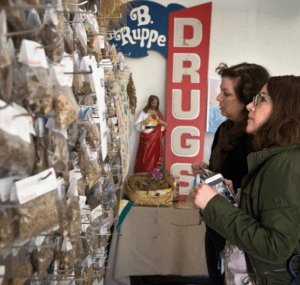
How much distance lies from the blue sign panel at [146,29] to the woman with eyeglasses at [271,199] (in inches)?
121

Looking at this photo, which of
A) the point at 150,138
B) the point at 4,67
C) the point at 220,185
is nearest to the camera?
the point at 4,67

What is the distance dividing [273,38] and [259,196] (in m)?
3.84

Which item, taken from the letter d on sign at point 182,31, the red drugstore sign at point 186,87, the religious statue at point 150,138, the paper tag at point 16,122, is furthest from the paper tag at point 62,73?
the letter d on sign at point 182,31

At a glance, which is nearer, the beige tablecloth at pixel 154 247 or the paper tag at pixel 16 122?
the paper tag at pixel 16 122

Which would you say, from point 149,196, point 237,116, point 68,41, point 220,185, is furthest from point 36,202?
point 149,196

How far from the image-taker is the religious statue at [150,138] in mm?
3730

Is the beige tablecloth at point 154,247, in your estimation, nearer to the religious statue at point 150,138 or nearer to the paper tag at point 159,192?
the paper tag at point 159,192

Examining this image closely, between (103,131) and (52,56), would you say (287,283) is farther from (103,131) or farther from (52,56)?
(52,56)

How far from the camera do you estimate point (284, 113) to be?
94cm

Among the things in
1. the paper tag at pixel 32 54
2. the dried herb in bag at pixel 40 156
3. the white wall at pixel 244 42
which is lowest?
the dried herb in bag at pixel 40 156

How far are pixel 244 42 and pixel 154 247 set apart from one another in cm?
327

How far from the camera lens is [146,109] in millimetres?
3840

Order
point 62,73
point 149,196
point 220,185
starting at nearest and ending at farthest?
point 62,73
point 220,185
point 149,196

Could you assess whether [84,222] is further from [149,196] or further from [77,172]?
[149,196]
